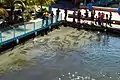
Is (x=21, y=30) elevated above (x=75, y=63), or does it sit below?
above

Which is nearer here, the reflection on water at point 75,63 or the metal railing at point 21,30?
the reflection on water at point 75,63

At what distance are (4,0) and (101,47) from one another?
35.1 feet

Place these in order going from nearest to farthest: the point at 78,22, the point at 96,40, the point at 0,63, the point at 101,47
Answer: the point at 0,63 < the point at 101,47 < the point at 96,40 < the point at 78,22

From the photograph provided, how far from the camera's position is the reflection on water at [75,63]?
18.8m

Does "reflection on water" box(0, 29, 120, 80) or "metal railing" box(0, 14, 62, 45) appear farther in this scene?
"metal railing" box(0, 14, 62, 45)

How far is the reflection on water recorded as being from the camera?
18844 millimetres

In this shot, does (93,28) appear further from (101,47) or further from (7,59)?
(7,59)

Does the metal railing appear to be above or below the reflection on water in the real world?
above

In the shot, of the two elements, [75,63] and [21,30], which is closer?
[75,63]

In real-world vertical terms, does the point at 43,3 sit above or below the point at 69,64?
above

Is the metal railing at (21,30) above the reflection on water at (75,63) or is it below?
above

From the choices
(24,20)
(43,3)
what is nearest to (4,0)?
(24,20)

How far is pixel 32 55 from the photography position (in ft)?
74.5

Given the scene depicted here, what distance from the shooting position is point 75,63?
2131cm
